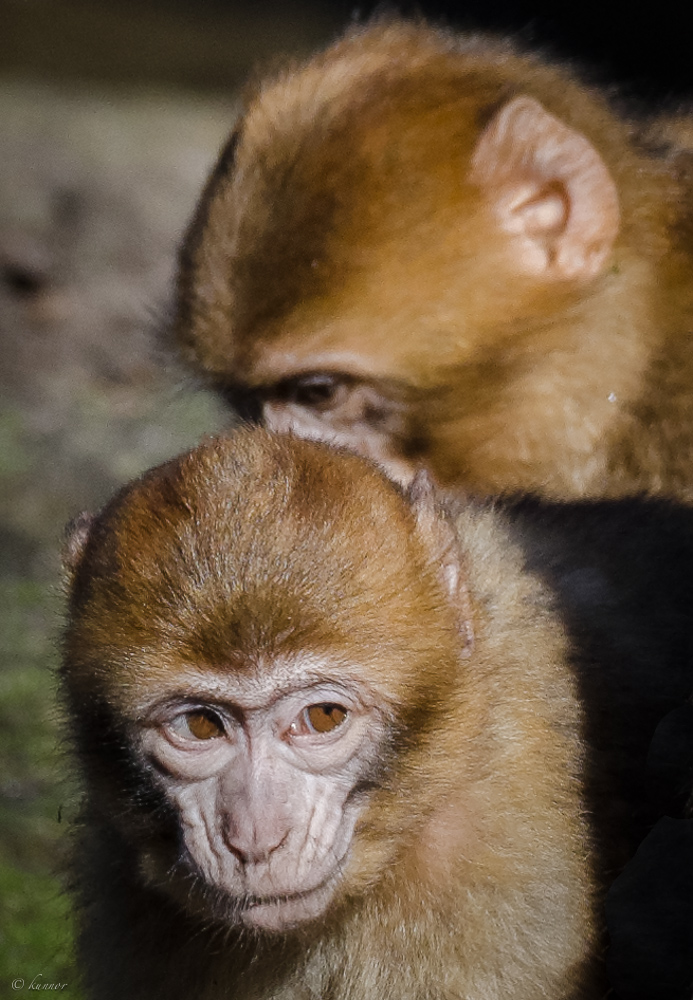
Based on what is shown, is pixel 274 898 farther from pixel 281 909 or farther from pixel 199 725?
pixel 199 725

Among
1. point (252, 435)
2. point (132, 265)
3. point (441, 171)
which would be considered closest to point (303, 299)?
point (441, 171)

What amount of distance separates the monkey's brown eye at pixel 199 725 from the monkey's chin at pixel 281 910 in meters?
0.31

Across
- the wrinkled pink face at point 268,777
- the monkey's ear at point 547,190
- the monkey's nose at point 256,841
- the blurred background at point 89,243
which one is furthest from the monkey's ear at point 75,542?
the monkey's ear at point 547,190

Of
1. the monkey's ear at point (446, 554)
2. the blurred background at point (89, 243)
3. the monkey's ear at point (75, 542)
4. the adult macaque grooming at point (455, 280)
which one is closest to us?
the monkey's ear at point (446, 554)

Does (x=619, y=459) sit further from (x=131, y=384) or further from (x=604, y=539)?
(x=131, y=384)

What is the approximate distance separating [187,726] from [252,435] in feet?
1.93

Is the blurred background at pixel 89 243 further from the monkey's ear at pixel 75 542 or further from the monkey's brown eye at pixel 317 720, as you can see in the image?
the monkey's brown eye at pixel 317 720

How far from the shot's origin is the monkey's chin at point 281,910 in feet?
8.30

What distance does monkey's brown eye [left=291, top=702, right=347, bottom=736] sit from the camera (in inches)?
102

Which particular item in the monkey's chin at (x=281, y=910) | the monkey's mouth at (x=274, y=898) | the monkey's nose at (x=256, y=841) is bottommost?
the monkey's chin at (x=281, y=910)

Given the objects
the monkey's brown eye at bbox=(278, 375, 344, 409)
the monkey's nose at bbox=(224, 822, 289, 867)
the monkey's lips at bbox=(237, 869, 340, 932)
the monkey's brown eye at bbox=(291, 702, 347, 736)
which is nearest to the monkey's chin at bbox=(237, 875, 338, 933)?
the monkey's lips at bbox=(237, 869, 340, 932)

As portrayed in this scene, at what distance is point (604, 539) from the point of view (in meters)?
3.25

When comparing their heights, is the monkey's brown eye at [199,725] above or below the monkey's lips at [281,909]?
above

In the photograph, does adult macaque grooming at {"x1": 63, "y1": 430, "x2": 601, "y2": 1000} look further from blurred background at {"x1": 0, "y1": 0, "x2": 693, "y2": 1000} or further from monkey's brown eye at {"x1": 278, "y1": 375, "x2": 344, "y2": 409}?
monkey's brown eye at {"x1": 278, "y1": 375, "x2": 344, "y2": 409}
